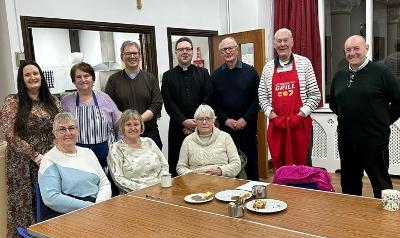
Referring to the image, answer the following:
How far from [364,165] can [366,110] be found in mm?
414

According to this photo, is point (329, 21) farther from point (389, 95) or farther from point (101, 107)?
point (101, 107)

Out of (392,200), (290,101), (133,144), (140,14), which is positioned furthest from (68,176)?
(140,14)

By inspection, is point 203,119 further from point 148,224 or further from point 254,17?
point 254,17

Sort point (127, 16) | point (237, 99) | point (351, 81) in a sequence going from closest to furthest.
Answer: point (351, 81), point (237, 99), point (127, 16)

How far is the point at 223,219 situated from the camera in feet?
5.69

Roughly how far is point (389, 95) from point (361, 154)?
0.46 metres

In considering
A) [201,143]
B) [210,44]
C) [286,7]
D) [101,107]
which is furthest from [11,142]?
[286,7]

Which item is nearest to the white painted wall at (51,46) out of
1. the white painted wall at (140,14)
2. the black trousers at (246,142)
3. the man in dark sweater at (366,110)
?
the white painted wall at (140,14)

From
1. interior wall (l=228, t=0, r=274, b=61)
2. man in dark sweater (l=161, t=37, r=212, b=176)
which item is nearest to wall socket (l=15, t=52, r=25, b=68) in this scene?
man in dark sweater (l=161, t=37, r=212, b=176)

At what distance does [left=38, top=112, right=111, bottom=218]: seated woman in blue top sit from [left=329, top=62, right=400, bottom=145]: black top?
174 centimetres

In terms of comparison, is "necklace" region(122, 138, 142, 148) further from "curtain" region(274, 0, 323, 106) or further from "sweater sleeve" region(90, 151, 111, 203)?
"curtain" region(274, 0, 323, 106)

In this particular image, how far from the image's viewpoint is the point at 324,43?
5188 mm

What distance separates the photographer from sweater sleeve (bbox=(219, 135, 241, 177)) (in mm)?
2816

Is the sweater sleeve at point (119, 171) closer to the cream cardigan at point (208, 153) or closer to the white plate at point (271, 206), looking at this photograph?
the cream cardigan at point (208, 153)
